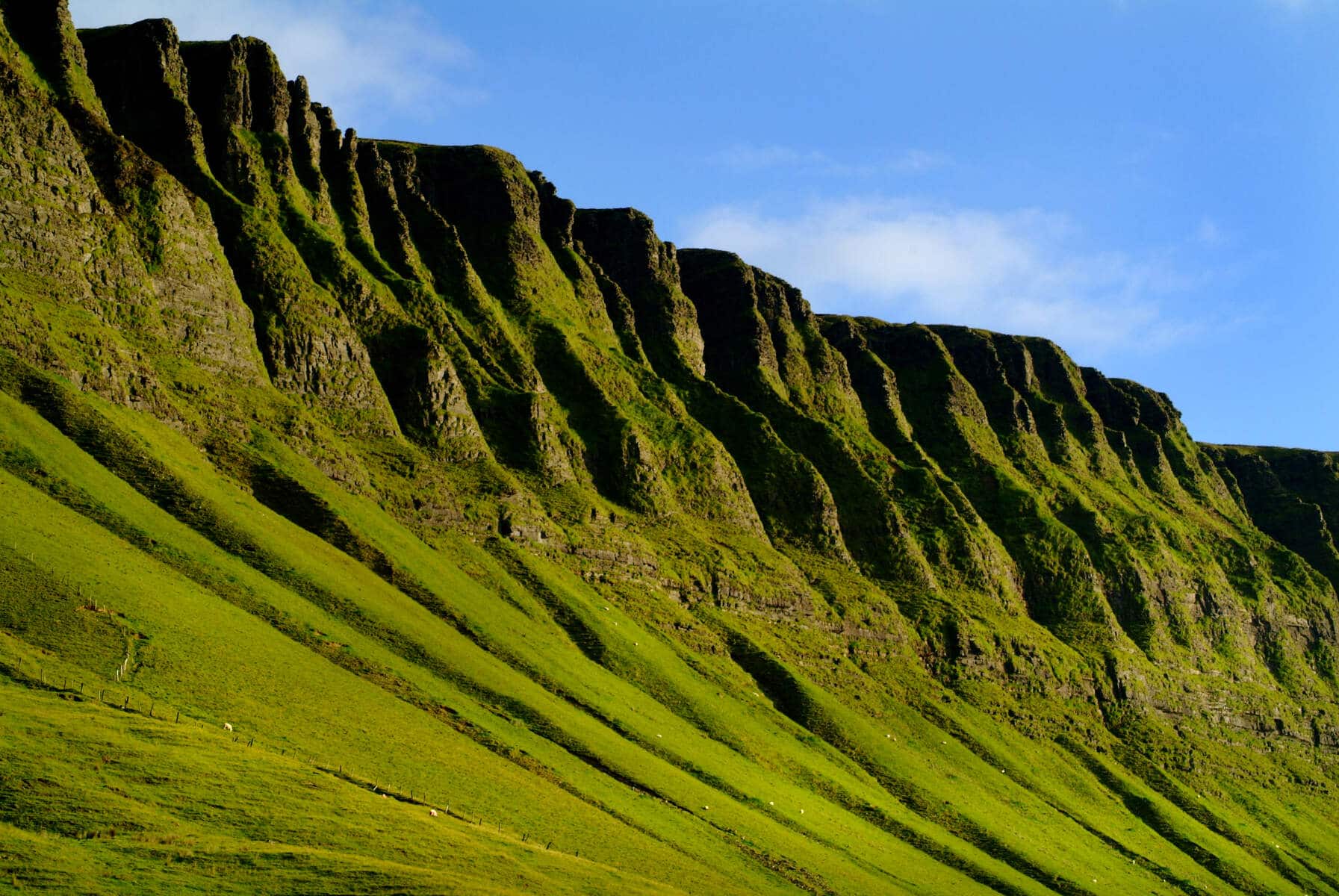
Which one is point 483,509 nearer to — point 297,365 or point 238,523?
point 297,365

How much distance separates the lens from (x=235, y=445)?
484ft

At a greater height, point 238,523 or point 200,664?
point 238,523

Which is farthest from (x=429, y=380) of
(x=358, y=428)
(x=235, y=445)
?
(x=235, y=445)

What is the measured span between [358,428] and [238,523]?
44.6m

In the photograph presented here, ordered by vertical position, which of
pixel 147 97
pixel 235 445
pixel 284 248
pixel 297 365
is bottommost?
pixel 235 445

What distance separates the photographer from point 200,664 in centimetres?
9719

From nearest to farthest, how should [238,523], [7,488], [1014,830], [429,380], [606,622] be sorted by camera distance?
[7,488] → [238,523] → [1014,830] → [606,622] → [429,380]

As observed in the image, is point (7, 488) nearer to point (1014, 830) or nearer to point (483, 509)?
point (483, 509)

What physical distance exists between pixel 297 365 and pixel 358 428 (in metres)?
12.0

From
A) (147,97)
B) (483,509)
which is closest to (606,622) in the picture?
(483,509)

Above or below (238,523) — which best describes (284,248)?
above

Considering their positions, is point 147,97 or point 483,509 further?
point 147,97

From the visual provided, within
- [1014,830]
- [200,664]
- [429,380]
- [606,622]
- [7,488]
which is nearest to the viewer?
[200,664]

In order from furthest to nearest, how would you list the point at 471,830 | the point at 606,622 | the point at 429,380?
the point at 429,380
the point at 606,622
the point at 471,830
